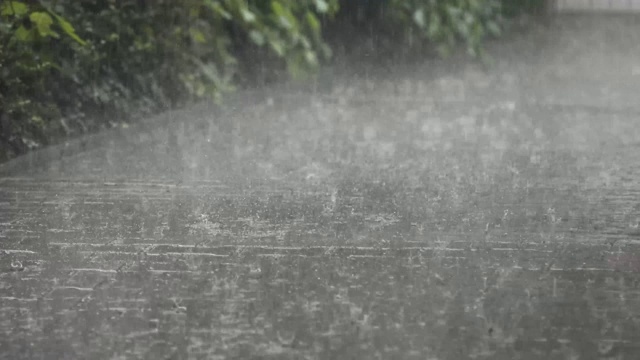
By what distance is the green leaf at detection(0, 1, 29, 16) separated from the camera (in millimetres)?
9727

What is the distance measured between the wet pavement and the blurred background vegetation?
1.26 ft

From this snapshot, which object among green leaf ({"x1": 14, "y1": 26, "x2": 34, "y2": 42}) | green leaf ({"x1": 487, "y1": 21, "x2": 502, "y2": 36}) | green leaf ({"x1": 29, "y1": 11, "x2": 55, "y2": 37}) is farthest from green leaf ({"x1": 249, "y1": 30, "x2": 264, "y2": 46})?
green leaf ({"x1": 487, "y1": 21, "x2": 502, "y2": 36})

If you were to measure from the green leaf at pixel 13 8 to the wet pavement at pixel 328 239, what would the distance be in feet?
4.03

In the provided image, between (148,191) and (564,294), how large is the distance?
3.97 meters

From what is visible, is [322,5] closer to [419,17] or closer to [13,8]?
[419,17]

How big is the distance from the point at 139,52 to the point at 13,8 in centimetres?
331

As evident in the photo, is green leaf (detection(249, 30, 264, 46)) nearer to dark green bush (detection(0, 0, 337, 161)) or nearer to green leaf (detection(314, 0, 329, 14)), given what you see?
dark green bush (detection(0, 0, 337, 161))

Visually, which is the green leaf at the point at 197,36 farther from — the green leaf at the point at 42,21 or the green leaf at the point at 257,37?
the green leaf at the point at 42,21

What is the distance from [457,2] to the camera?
752 inches

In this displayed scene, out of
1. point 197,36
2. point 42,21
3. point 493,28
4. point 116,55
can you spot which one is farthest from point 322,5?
point 493,28

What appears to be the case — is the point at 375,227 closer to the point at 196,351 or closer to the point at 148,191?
the point at 148,191

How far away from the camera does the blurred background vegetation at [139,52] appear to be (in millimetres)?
10672

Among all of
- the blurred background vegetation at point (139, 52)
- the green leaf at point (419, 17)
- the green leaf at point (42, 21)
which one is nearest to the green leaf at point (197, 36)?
the blurred background vegetation at point (139, 52)

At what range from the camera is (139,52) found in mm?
12992
